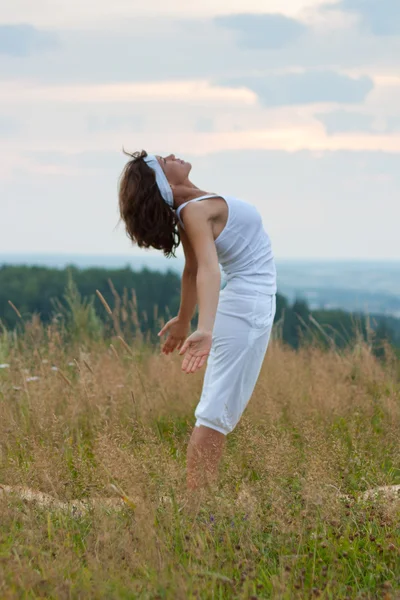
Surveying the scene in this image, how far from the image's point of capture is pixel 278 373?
20.9 feet

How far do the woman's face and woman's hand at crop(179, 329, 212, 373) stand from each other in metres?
0.82

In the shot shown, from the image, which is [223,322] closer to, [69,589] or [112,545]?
[112,545]

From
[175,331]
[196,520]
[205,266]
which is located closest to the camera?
[196,520]

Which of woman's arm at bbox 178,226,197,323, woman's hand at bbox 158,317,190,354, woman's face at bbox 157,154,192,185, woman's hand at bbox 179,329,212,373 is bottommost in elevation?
woman's hand at bbox 158,317,190,354

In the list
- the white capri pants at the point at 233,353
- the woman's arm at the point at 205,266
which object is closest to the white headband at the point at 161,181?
the woman's arm at the point at 205,266

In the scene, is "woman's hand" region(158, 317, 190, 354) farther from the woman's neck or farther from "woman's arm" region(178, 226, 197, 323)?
the woman's neck

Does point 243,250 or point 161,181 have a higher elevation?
point 161,181

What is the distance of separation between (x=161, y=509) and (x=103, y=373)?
283cm

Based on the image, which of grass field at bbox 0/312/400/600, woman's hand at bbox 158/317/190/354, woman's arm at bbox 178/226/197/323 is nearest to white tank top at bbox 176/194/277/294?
woman's arm at bbox 178/226/197/323

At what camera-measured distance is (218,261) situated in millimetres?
3771

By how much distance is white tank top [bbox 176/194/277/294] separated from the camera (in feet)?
12.5

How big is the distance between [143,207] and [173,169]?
0.26 metres

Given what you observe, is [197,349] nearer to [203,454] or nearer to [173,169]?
[203,454]

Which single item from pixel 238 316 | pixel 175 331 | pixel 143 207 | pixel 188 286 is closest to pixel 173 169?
pixel 143 207
